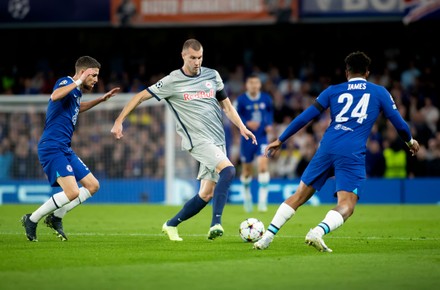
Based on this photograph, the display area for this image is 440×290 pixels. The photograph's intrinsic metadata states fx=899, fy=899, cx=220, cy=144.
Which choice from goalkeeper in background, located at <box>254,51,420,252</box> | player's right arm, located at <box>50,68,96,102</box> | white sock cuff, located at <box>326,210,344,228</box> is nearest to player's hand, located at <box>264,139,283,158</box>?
goalkeeper in background, located at <box>254,51,420,252</box>

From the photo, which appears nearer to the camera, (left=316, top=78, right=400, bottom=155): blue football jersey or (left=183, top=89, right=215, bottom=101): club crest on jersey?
(left=316, top=78, right=400, bottom=155): blue football jersey

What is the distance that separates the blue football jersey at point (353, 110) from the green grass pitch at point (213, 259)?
1.13 m

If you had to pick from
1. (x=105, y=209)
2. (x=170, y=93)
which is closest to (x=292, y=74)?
(x=105, y=209)

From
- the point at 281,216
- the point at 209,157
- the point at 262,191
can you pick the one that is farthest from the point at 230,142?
the point at 281,216

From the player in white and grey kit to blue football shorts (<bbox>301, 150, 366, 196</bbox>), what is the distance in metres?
1.44

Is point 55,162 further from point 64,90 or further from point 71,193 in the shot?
point 64,90

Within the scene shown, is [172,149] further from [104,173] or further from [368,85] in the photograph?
[368,85]

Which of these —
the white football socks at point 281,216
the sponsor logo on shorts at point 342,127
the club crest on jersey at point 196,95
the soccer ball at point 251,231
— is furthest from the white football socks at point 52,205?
the sponsor logo on shorts at point 342,127

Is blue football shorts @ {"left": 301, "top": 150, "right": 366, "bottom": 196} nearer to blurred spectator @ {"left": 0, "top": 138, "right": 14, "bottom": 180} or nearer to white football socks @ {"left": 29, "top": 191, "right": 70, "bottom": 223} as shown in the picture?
white football socks @ {"left": 29, "top": 191, "right": 70, "bottom": 223}

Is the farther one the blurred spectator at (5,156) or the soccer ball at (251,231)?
the blurred spectator at (5,156)

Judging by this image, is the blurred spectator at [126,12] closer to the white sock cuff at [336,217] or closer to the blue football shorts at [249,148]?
the blue football shorts at [249,148]

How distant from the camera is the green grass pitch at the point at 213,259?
23.7 ft

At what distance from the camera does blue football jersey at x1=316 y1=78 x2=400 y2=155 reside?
9281mm

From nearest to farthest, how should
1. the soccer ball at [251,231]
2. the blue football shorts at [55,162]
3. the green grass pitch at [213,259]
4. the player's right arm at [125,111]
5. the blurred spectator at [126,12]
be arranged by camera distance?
the green grass pitch at [213,259]
the player's right arm at [125,111]
the soccer ball at [251,231]
the blue football shorts at [55,162]
the blurred spectator at [126,12]
